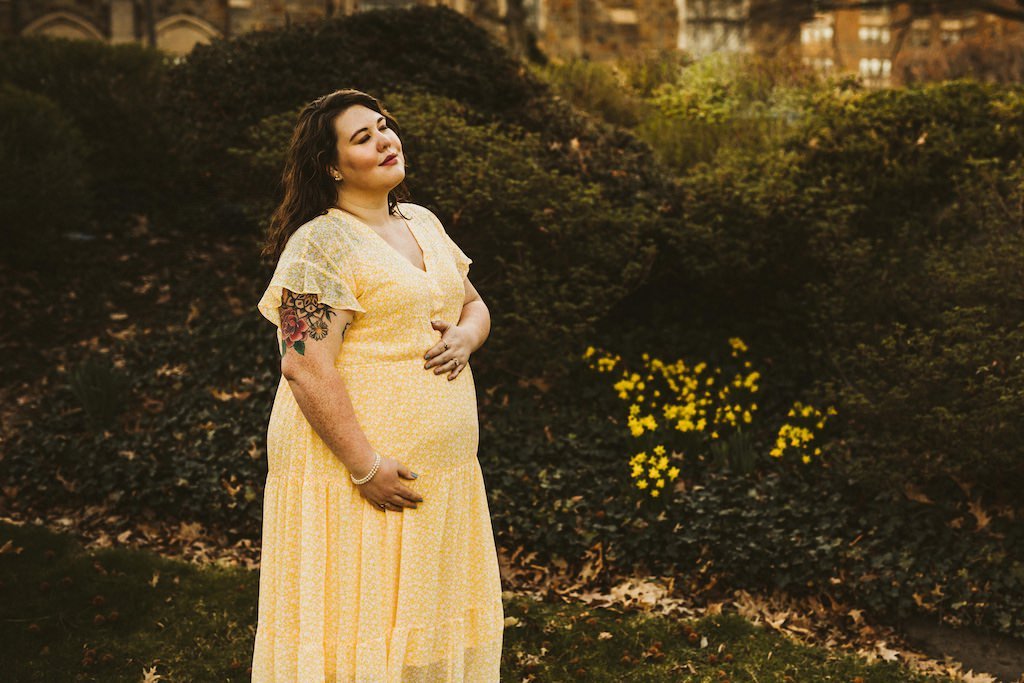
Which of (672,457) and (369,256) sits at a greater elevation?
(369,256)

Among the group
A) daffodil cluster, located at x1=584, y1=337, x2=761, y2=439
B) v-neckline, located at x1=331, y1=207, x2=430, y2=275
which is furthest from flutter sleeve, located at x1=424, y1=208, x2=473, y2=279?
daffodil cluster, located at x1=584, y1=337, x2=761, y2=439

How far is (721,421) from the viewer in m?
6.36

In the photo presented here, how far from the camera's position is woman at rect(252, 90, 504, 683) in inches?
101

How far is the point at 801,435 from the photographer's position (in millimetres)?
5992

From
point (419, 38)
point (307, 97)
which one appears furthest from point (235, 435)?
point (419, 38)

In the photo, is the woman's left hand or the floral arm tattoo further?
the woman's left hand

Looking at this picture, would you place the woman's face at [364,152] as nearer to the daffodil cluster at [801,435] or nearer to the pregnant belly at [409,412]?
the pregnant belly at [409,412]

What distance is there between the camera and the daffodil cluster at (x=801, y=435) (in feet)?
19.4

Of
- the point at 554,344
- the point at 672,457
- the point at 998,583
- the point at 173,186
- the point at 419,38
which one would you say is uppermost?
the point at 419,38

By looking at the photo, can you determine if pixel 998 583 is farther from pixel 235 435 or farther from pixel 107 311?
pixel 107 311

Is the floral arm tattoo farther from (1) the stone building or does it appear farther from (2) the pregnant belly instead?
(1) the stone building

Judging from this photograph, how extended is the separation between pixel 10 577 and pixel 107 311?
12.4 feet

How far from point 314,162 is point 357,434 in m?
0.76

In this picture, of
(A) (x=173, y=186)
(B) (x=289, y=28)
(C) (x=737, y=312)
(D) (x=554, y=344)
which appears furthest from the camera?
(A) (x=173, y=186)
